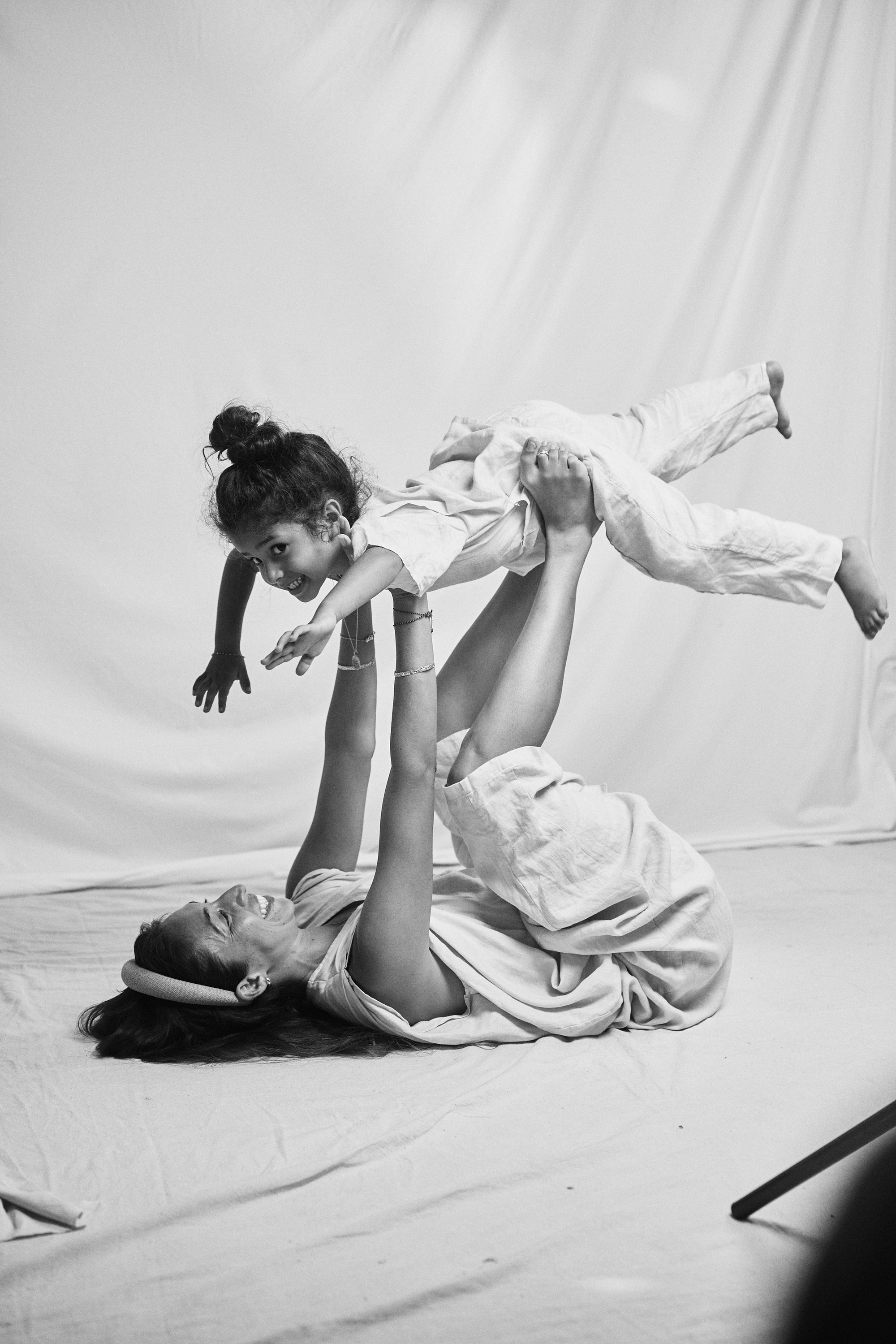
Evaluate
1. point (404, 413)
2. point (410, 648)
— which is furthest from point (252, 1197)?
point (404, 413)

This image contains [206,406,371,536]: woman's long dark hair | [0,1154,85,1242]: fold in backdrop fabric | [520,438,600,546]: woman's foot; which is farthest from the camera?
[520,438,600,546]: woman's foot

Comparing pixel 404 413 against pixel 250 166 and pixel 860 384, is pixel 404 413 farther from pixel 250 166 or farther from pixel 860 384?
pixel 860 384

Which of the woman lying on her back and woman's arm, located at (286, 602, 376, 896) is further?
woman's arm, located at (286, 602, 376, 896)

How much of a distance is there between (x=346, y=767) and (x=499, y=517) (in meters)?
0.52

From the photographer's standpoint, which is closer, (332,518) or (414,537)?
(414,537)

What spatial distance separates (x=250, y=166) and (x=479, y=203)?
0.59 m

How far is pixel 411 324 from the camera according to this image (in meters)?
3.17

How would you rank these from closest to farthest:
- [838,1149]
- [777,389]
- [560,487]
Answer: [838,1149] < [560,487] < [777,389]

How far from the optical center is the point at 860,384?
3498 millimetres

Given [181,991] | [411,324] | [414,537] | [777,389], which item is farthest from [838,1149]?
[411,324]

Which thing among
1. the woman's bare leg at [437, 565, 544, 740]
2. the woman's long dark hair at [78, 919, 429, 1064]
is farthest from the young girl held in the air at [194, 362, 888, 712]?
the woman's long dark hair at [78, 919, 429, 1064]

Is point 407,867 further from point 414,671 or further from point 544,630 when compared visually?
point 544,630

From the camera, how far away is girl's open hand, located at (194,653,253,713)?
7.57ft

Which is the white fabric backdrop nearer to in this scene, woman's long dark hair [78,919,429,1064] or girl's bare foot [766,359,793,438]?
girl's bare foot [766,359,793,438]
